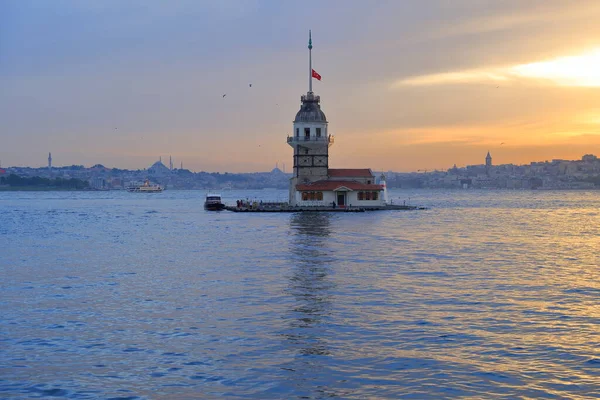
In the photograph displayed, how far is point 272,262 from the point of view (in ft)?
115

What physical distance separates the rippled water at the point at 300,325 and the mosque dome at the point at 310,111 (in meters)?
53.4

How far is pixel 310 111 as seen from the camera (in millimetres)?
91938

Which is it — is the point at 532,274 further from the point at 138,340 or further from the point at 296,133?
the point at 296,133

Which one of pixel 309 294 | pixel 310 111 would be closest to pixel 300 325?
pixel 309 294

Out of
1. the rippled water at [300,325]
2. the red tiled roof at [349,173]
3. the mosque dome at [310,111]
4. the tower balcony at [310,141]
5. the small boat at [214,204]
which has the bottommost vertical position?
the rippled water at [300,325]

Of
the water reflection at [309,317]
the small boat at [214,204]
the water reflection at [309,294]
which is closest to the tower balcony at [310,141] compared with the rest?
the small boat at [214,204]

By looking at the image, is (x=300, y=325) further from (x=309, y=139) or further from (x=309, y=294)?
(x=309, y=139)

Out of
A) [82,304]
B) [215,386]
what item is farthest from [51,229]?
[215,386]

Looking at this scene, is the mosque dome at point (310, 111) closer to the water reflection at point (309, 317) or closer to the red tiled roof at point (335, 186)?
the red tiled roof at point (335, 186)

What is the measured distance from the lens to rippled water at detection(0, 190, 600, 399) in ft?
46.9

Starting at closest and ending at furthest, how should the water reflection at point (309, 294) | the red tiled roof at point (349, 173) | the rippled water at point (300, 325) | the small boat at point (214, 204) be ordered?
the rippled water at point (300, 325)
the water reflection at point (309, 294)
the red tiled roof at point (349, 173)
the small boat at point (214, 204)

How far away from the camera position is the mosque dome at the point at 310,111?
300 feet

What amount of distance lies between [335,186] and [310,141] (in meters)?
7.21

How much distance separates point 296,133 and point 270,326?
72.6m
